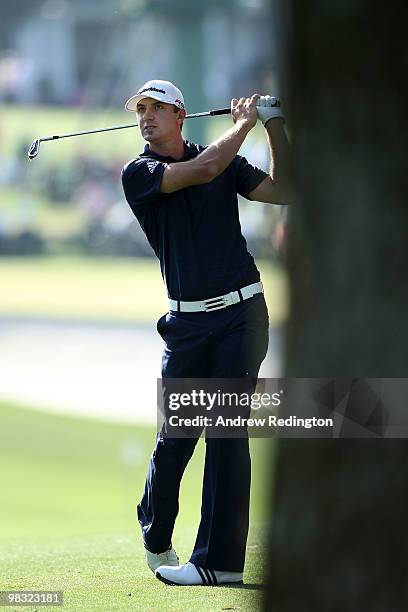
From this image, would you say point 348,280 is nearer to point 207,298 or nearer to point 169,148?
point 207,298

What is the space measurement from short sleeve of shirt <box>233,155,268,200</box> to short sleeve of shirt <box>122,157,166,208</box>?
1.15ft

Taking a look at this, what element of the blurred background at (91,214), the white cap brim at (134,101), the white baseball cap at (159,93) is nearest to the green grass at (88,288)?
the blurred background at (91,214)

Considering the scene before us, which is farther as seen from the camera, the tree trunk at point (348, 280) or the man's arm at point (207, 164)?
the man's arm at point (207, 164)

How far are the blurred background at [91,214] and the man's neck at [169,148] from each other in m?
6.09

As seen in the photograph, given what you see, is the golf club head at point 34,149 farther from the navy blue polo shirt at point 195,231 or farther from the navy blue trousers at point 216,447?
the navy blue trousers at point 216,447

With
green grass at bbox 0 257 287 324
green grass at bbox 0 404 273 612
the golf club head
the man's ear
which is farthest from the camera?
green grass at bbox 0 257 287 324

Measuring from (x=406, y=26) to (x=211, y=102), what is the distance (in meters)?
46.8

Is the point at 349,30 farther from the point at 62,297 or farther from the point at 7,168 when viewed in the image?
the point at 7,168

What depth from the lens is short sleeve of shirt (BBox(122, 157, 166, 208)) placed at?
5535mm

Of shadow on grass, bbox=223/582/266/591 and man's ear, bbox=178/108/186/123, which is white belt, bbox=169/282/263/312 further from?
shadow on grass, bbox=223/582/266/591

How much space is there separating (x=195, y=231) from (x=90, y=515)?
17.2ft

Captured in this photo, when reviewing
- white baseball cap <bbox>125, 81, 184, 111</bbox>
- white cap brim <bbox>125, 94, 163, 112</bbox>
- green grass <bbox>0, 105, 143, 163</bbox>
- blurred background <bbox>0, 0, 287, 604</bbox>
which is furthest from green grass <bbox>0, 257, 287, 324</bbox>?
white baseball cap <bbox>125, 81, 184, 111</bbox>

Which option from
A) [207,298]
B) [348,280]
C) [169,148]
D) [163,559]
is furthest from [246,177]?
[348,280]

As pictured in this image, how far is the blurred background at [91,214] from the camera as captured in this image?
53.3 feet
